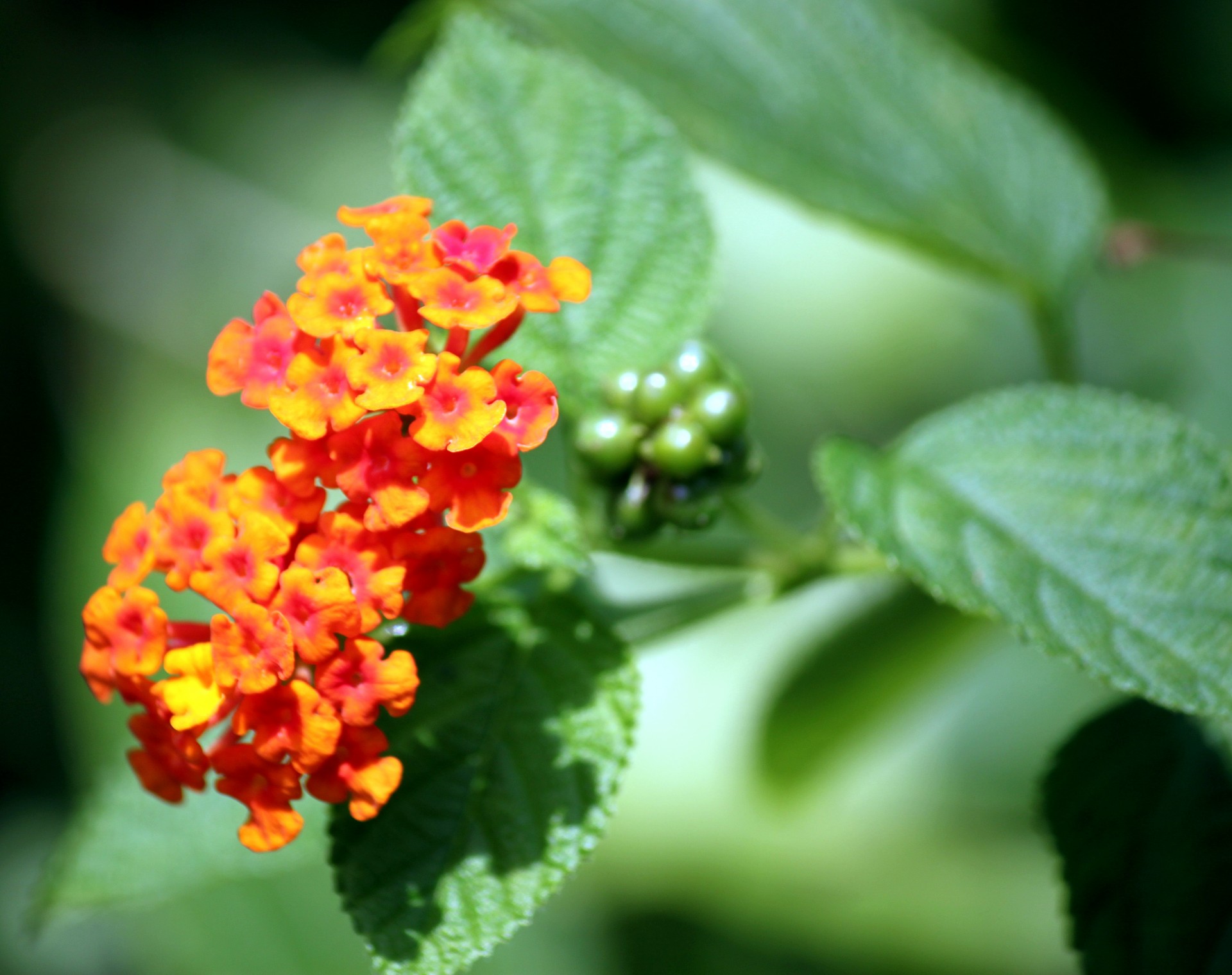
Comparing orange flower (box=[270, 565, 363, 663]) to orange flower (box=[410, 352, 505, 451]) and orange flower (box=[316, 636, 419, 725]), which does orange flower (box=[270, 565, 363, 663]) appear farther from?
orange flower (box=[410, 352, 505, 451])

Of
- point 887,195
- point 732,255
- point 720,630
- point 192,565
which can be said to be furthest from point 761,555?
point 732,255

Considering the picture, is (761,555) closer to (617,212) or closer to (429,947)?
(617,212)

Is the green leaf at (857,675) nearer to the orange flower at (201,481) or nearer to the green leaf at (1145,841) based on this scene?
the green leaf at (1145,841)

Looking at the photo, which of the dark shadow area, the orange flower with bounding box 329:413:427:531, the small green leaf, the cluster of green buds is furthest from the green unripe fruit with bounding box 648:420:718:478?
the dark shadow area

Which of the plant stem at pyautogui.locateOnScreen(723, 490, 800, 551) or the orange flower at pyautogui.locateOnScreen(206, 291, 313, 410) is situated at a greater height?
the orange flower at pyautogui.locateOnScreen(206, 291, 313, 410)

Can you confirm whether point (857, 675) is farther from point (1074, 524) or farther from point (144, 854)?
point (144, 854)

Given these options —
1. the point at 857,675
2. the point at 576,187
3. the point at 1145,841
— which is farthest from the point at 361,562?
the point at 857,675

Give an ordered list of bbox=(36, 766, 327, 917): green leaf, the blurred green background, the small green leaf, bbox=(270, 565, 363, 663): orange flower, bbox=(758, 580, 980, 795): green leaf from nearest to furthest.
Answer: bbox=(270, 565, 363, 663): orange flower
the small green leaf
bbox=(36, 766, 327, 917): green leaf
bbox=(758, 580, 980, 795): green leaf
the blurred green background
